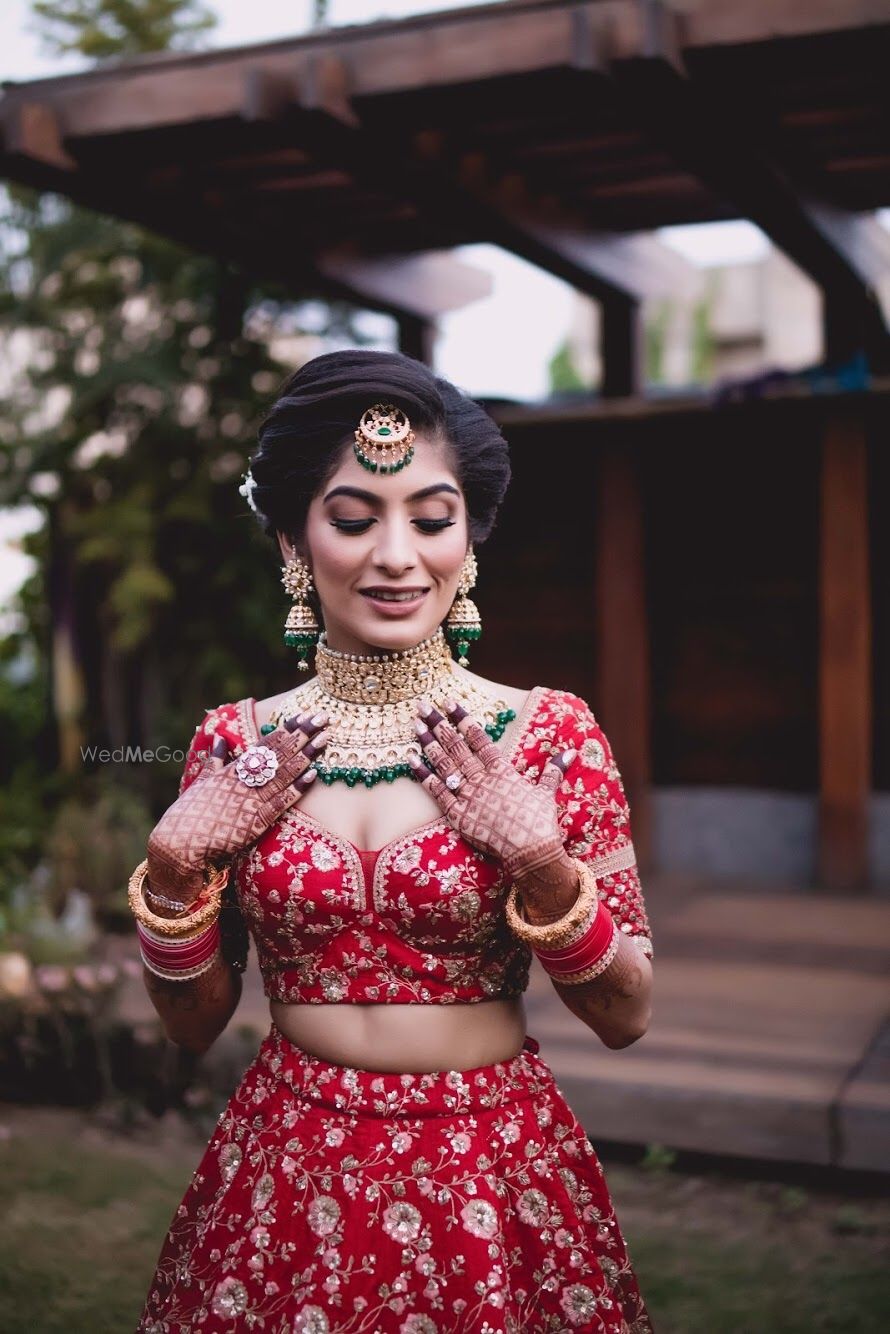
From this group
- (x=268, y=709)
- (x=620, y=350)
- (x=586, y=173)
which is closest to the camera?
(x=268, y=709)

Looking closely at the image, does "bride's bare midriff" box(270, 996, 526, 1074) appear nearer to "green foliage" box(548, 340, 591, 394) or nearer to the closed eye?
the closed eye

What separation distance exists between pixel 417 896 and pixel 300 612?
0.48 meters

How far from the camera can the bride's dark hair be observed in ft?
6.35

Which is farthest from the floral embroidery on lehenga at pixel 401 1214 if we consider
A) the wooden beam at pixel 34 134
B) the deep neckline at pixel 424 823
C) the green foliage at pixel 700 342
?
the green foliage at pixel 700 342

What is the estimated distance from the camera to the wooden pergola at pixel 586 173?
431 cm

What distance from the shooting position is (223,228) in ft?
19.3

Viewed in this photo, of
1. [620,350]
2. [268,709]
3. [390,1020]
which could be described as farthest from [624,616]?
[390,1020]

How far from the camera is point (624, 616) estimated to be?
722 cm

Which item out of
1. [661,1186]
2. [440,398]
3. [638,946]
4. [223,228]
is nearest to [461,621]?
[440,398]

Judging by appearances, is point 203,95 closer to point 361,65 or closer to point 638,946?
point 361,65

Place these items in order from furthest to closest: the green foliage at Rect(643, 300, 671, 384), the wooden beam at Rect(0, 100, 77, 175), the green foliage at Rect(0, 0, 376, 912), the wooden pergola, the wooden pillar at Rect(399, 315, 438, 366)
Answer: the green foliage at Rect(643, 300, 671, 384), the green foliage at Rect(0, 0, 376, 912), the wooden pillar at Rect(399, 315, 438, 366), the wooden beam at Rect(0, 100, 77, 175), the wooden pergola

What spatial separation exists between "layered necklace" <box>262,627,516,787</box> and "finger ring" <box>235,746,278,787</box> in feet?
0.25

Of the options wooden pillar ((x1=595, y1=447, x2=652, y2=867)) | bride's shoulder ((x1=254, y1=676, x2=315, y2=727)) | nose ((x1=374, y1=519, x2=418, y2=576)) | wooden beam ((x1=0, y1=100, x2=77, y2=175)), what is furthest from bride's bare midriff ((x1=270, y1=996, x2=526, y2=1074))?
wooden pillar ((x1=595, y1=447, x2=652, y2=867))

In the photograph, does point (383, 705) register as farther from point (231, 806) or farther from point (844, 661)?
point (844, 661)
